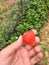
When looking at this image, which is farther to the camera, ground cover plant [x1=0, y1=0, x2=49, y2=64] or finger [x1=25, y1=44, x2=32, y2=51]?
ground cover plant [x1=0, y1=0, x2=49, y2=64]

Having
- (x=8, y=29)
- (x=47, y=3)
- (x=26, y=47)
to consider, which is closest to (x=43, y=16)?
(x=47, y=3)

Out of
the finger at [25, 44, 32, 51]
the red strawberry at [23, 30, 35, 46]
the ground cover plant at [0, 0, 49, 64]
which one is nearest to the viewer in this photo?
the red strawberry at [23, 30, 35, 46]

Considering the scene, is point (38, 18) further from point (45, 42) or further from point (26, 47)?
point (26, 47)

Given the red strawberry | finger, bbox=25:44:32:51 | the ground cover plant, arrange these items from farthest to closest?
the ground cover plant < finger, bbox=25:44:32:51 < the red strawberry

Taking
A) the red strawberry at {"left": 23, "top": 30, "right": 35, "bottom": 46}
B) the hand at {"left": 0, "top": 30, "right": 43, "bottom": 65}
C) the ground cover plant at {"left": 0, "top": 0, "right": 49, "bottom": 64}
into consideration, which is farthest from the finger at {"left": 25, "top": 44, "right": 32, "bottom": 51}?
the ground cover plant at {"left": 0, "top": 0, "right": 49, "bottom": 64}

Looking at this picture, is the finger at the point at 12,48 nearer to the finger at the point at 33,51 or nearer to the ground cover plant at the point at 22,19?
the finger at the point at 33,51

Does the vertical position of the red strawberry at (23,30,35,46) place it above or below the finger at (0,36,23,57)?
above

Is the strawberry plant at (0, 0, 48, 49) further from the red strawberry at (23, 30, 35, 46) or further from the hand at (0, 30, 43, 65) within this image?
the red strawberry at (23, 30, 35, 46)

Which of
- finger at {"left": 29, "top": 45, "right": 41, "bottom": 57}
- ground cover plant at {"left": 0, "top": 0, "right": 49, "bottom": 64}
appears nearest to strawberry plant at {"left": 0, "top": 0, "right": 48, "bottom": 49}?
ground cover plant at {"left": 0, "top": 0, "right": 49, "bottom": 64}

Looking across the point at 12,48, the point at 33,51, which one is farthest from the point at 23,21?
the point at 12,48

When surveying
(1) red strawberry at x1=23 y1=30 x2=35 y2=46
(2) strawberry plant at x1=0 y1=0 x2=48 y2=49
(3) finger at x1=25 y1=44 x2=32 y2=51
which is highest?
(1) red strawberry at x1=23 y1=30 x2=35 y2=46

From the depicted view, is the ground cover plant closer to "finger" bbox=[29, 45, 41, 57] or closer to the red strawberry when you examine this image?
"finger" bbox=[29, 45, 41, 57]
